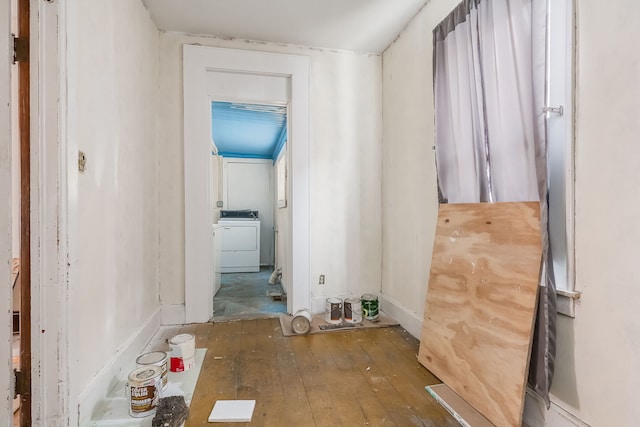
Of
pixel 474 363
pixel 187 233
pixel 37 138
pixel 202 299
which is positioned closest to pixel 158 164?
pixel 187 233

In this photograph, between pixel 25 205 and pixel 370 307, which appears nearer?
pixel 25 205

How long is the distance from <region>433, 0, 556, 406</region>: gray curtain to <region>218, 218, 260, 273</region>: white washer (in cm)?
400

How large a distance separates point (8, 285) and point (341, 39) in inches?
105

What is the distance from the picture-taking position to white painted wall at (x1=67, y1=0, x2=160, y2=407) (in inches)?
52.7

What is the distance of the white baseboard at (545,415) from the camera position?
120 centimetres

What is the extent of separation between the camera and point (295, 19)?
2385mm

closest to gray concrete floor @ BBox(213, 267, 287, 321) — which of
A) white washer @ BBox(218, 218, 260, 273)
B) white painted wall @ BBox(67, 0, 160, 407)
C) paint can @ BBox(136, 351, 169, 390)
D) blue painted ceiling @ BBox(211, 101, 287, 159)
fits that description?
white washer @ BBox(218, 218, 260, 273)

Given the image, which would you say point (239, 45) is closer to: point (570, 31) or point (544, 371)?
point (570, 31)

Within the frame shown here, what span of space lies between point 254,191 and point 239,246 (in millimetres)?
1317

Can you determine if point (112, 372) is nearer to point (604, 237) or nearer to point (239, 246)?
point (604, 237)

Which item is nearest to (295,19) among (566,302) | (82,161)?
(82,161)

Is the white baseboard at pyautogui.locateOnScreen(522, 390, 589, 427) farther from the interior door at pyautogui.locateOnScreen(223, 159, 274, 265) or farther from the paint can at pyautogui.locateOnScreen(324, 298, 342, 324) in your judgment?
the interior door at pyautogui.locateOnScreen(223, 159, 274, 265)

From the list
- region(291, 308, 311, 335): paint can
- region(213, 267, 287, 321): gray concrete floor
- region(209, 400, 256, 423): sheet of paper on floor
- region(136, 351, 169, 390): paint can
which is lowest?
region(213, 267, 287, 321): gray concrete floor

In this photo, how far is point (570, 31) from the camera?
3.92 feet
